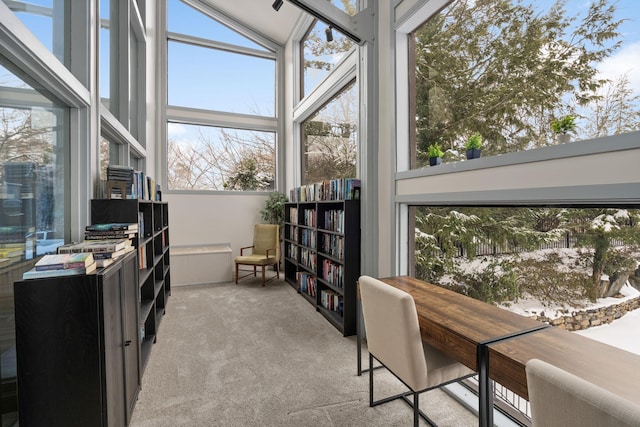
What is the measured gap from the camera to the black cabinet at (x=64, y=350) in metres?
1.30

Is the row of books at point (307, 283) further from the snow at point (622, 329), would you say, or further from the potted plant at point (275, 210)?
the snow at point (622, 329)

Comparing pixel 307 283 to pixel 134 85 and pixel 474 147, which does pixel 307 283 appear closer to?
pixel 474 147

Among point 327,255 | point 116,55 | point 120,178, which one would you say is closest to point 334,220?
point 327,255

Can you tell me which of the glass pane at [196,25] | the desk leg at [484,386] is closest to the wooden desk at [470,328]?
the desk leg at [484,386]

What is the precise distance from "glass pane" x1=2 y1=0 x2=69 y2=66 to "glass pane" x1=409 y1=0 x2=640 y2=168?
→ 258 cm

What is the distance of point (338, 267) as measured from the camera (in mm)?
3588

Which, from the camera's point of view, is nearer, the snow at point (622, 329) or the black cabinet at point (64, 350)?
the black cabinet at point (64, 350)

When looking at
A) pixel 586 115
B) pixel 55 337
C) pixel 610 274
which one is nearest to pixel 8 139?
pixel 55 337

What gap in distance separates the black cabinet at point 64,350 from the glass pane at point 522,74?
2.40 meters

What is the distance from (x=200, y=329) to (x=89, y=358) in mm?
2103

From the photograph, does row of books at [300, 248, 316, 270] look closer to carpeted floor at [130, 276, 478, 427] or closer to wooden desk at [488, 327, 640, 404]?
carpeted floor at [130, 276, 478, 427]

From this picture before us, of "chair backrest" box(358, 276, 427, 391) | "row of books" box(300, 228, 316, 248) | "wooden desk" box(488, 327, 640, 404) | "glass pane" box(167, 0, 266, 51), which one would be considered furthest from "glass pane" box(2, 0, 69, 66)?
"glass pane" box(167, 0, 266, 51)

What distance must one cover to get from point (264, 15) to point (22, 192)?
535cm

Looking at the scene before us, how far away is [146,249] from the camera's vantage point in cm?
317
